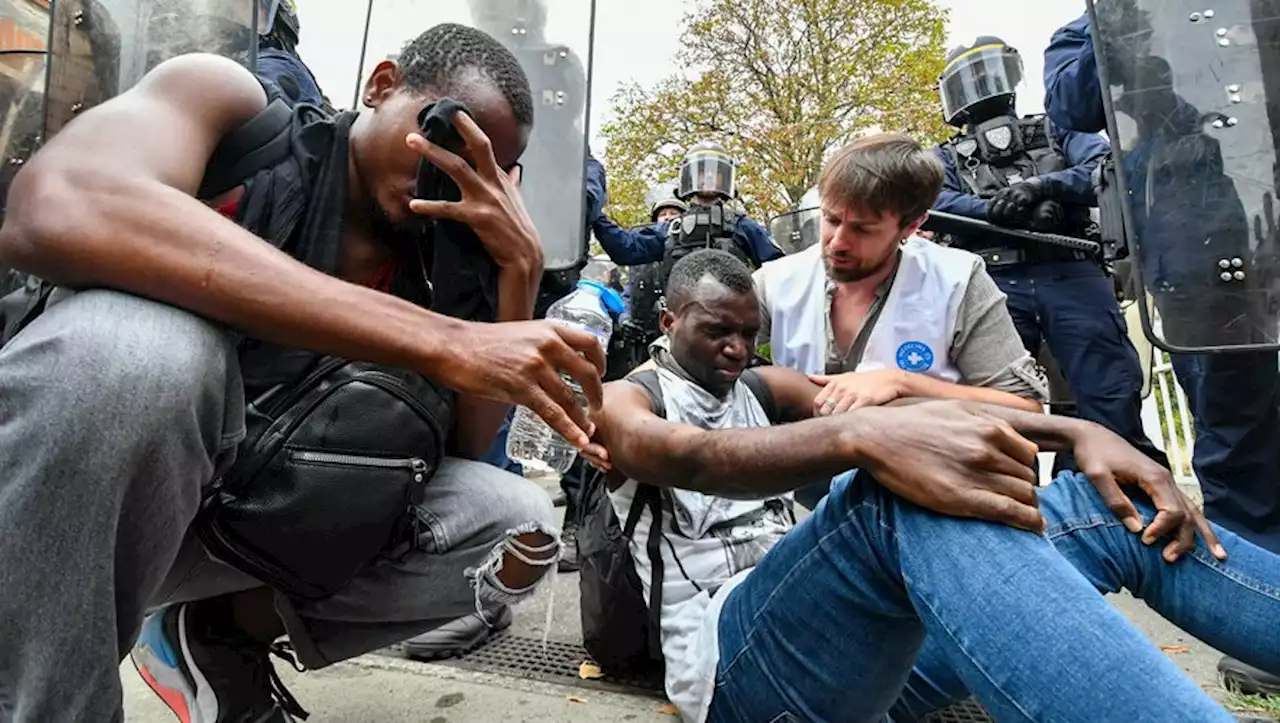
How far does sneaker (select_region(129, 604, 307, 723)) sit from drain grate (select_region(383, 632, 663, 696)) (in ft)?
2.45

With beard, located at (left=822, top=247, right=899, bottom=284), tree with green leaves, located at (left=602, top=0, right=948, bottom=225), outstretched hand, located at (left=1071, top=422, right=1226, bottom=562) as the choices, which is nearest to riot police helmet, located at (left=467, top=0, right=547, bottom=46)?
beard, located at (left=822, top=247, right=899, bottom=284)

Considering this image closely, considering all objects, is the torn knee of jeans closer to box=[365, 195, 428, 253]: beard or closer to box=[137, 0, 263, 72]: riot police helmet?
box=[365, 195, 428, 253]: beard

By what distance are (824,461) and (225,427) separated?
32.5 inches

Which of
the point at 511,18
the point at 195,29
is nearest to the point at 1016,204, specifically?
the point at 511,18

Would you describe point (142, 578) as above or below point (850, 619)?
above

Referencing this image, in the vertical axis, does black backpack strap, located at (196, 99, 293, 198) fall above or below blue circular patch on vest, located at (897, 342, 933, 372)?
above

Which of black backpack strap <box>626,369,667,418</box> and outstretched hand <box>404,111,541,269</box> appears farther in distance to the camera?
black backpack strap <box>626,369,667,418</box>

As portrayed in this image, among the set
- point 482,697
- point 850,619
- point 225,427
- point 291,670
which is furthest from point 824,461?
point 291,670

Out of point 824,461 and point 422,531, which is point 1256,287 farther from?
point 422,531

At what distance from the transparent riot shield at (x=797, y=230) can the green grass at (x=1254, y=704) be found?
3.79m

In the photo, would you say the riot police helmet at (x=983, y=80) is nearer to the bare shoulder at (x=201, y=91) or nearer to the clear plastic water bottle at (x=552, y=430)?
the clear plastic water bottle at (x=552, y=430)

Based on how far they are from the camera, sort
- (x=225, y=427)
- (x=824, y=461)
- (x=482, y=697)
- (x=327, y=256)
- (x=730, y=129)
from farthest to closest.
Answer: (x=730, y=129), (x=482, y=697), (x=327, y=256), (x=824, y=461), (x=225, y=427)

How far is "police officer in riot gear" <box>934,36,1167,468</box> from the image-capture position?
10.6 feet

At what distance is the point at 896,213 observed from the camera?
2.19 meters
